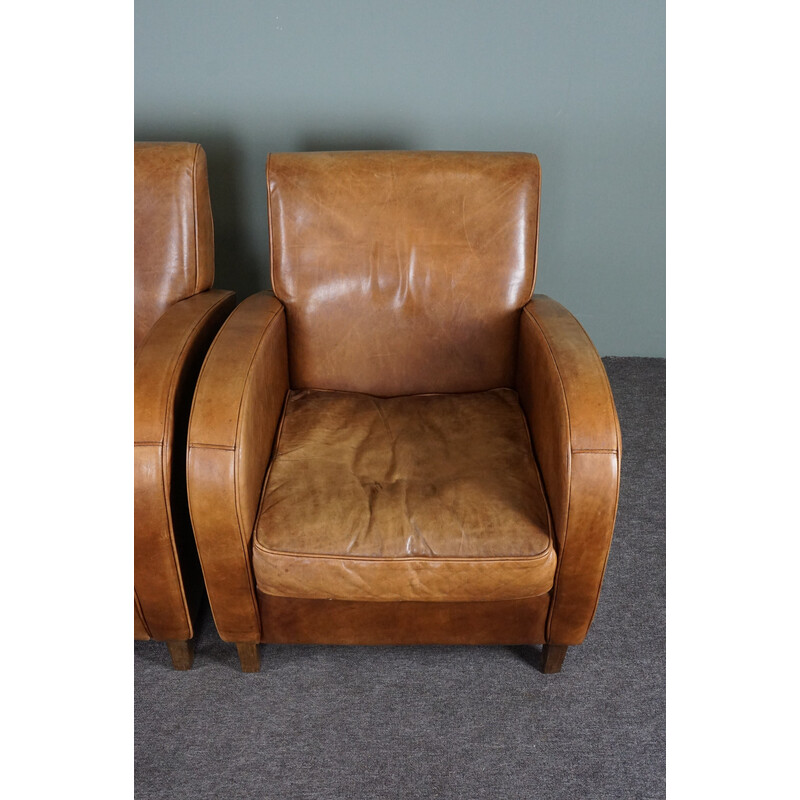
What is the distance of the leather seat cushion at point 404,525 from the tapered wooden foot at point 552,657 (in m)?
0.23

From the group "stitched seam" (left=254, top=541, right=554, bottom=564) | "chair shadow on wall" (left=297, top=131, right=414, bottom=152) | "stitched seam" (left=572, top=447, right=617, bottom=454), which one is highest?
"chair shadow on wall" (left=297, top=131, right=414, bottom=152)

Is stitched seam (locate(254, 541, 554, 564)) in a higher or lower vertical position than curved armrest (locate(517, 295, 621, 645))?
lower

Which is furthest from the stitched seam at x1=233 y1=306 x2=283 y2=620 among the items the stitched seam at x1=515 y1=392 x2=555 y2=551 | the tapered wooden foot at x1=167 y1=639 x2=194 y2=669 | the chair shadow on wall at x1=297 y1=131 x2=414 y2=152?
the chair shadow on wall at x1=297 y1=131 x2=414 y2=152

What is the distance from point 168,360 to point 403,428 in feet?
1.74

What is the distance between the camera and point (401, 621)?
1.39m

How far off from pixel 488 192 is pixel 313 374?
1.99 feet

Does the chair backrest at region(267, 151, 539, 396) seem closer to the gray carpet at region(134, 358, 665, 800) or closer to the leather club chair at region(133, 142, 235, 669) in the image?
the leather club chair at region(133, 142, 235, 669)

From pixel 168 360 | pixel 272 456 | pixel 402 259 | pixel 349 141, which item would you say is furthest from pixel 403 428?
pixel 349 141

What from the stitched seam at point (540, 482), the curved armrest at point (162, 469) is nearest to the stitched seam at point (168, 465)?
the curved armrest at point (162, 469)

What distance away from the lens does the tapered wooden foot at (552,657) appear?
148 cm

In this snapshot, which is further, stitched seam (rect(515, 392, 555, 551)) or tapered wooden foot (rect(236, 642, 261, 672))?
tapered wooden foot (rect(236, 642, 261, 672))

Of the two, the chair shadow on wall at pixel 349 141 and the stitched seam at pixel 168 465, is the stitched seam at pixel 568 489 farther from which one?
the chair shadow on wall at pixel 349 141

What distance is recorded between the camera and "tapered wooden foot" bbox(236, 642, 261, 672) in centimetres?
147

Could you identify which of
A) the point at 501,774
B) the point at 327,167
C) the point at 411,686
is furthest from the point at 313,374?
the point at 501,774
